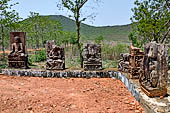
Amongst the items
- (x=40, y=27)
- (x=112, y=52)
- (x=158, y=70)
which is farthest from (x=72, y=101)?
(x=40, y=27)

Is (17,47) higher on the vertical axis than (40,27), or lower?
lower

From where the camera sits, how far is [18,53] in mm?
6750

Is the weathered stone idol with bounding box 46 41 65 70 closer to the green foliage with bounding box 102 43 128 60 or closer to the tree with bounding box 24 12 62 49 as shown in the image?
the green foliage with bounding box 102 43 128 60

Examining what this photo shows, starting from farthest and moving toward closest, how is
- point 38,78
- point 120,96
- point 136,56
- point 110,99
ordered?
point 38,78, point 136,56, point 120,96, point 110,99

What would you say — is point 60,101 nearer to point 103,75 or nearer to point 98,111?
point 98,111

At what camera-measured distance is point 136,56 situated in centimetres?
491

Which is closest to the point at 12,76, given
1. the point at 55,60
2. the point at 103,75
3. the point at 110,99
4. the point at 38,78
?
the point at 38,78

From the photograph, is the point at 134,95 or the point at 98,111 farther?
the point at 134,95

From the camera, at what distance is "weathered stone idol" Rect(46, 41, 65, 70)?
662 centimetres

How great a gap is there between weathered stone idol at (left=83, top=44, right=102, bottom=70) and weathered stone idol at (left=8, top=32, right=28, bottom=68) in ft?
8.25

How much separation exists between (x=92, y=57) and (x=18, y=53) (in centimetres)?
302

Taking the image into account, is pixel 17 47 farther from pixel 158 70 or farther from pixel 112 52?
Result: pixel 112 52

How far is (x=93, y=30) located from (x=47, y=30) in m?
22.8

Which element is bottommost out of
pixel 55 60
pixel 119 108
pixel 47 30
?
pixel 119 108
